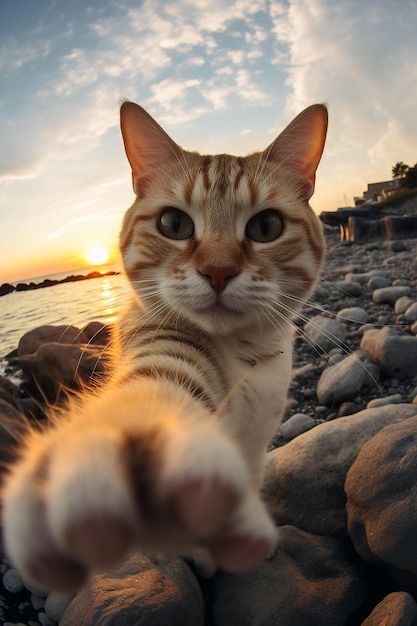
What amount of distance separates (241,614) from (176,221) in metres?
1.69

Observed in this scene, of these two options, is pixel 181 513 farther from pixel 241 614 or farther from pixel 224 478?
pixel 241 614

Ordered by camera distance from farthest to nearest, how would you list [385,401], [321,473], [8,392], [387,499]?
[8,392], [385,401], [321,473], [387,499]

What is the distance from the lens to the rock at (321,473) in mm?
2238

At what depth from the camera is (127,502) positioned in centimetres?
43

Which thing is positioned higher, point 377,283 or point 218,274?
point 218,274

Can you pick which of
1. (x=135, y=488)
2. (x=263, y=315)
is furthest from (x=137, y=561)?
(x=135, y=488)

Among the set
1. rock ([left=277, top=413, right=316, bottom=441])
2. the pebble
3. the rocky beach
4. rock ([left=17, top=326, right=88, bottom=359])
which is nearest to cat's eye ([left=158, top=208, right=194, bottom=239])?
the rocky beach

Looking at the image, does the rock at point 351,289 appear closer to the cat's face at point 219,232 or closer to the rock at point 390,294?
the rock at point 390,294

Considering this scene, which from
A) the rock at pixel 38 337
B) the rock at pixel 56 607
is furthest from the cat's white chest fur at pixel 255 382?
the rock at pixel 38 337

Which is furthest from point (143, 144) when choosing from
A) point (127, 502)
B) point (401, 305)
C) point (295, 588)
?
point (401, 305)

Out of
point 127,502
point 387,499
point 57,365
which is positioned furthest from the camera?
point 57,365

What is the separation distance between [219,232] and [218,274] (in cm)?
22

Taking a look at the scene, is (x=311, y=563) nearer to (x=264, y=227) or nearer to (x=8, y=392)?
(x=264, y=227)

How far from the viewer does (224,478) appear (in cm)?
45
